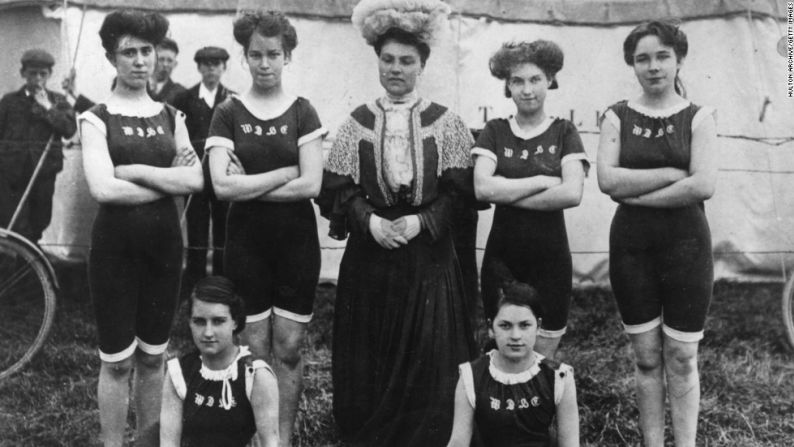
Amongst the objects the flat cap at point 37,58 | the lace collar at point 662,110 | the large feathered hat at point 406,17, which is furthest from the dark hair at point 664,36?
the flat cap at point 37,58

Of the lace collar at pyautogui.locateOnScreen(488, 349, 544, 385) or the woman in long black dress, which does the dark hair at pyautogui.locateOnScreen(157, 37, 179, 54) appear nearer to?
the woman in long black dress

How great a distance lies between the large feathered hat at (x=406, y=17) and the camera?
Answer: 340 centimetres

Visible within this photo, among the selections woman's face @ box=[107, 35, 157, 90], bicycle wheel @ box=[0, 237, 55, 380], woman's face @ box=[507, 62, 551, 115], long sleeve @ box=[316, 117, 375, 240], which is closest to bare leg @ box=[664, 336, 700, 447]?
woman's face @ box=[507, 62, 551, 115]

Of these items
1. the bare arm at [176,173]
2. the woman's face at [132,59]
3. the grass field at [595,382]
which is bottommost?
the grass field at [595,382]

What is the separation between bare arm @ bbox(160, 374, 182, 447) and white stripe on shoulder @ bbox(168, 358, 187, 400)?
1 centimetres

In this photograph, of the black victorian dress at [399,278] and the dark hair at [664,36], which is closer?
the dark hair at [664,36]

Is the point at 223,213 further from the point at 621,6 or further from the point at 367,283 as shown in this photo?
the point at 621,6

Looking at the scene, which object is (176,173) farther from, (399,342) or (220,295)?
(399,342)

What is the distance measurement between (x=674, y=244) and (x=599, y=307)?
3036 mm

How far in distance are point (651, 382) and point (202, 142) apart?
343 centimetres

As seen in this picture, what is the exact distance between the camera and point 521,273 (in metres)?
3.41

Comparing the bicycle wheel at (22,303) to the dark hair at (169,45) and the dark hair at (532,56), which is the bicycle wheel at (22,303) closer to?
the dark hair at (169,45)

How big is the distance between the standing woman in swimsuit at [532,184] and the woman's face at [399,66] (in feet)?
1.13

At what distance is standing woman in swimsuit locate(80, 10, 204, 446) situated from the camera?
3.22 meters
